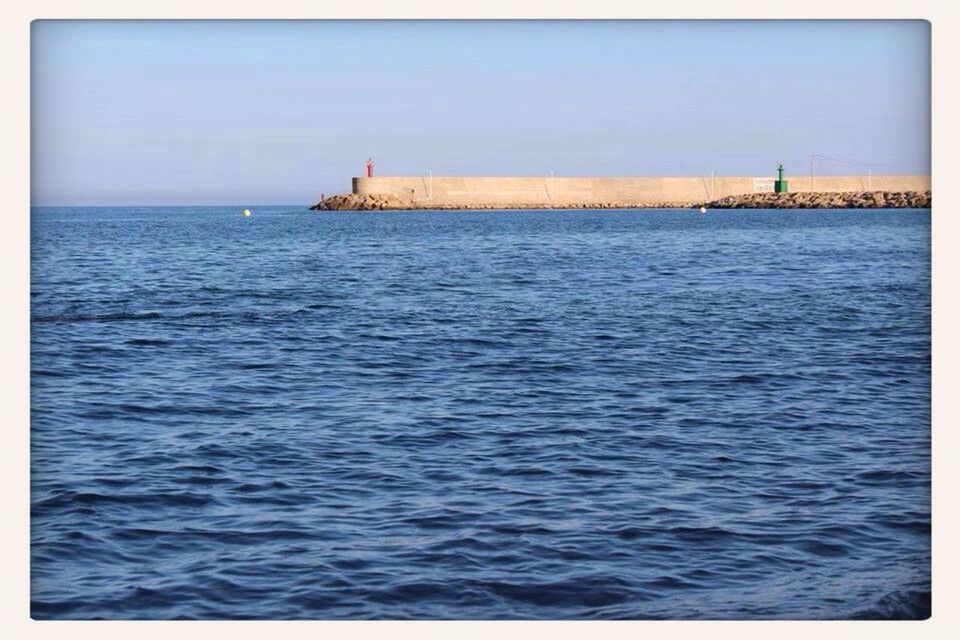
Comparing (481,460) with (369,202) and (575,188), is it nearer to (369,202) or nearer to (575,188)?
(369,202)

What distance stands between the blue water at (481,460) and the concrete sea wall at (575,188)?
103 m

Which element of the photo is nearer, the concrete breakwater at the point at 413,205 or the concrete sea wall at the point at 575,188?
the concrete breakwater at the point at 413,205

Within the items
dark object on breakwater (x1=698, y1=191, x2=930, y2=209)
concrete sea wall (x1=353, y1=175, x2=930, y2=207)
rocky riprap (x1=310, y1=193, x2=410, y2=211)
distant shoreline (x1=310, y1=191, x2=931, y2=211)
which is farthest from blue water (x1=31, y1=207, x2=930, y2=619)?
concrete sea wall (x1=353, y1=175, x2=930, y2=207)

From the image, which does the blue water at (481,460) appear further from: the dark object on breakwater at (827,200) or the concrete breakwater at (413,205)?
the concrete breakwater at (413,205)

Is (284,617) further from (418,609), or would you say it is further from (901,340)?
(901,340)

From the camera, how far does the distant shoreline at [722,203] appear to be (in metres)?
123

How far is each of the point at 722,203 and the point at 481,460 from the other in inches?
4857

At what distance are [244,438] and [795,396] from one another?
7.39 metres

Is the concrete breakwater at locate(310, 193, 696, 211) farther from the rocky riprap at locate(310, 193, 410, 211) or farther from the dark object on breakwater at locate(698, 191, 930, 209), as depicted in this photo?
the dark object on breakwater at locate(698, 191, 930, 209)

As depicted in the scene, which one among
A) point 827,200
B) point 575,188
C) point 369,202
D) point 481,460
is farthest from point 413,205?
point 481,460

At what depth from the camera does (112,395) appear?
1764 centimetres

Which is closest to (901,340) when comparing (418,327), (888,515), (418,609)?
(418,327)

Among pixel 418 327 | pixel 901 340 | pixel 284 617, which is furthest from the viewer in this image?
pixel 418 327

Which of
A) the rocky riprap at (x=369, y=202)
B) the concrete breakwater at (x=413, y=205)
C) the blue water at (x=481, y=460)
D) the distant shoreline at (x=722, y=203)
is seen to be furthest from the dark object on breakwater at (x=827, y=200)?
the blue water at (x=481, y=460)
